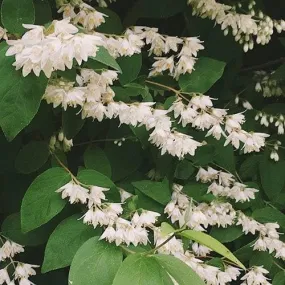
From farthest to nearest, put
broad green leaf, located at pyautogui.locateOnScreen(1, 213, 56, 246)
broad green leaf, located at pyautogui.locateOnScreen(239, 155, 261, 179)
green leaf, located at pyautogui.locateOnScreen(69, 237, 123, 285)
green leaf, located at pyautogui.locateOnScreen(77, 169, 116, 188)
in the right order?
broad green leaf, located at pyautogui.locateOnScreen(239, 155, 261, 179)
broad green leaf, located at pyautogui.locateOnScreen(1, 213, 56, 246)
green leaf, located at pyautogui.locateOnScreen(77, 169, 116, 188)
green leaf, located at pyautogui.locateOnScreen(69, 237, 123, 285)

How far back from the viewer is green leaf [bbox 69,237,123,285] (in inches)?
47.4

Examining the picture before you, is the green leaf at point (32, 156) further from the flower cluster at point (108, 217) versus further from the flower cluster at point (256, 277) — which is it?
the flower cluster at point (256, 277)

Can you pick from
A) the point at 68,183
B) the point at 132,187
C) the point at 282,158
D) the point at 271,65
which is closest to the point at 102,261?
the point at 68,183

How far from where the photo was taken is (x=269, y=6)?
95.2 inches

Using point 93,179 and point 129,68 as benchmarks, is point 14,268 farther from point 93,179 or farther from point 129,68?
point 129,68

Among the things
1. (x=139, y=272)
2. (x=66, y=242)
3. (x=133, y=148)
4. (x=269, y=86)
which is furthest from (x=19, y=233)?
(x=269, y=86)

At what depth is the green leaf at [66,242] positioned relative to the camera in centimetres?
139

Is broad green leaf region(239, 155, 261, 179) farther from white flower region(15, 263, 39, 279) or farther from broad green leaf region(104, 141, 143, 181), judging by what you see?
white flower region(15, 263, 39, 279)

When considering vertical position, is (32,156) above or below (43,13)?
below

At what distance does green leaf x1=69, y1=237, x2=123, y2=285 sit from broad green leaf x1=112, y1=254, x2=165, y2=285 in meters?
0.10

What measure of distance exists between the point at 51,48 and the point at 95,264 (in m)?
0.49

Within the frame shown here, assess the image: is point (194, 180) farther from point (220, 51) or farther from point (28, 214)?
point (28, 214)

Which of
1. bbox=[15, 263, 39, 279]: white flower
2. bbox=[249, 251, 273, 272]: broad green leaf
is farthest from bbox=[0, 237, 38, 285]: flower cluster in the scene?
bbox=[249, 251, 273, 272]: broad green leaf

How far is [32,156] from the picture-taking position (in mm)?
1579
